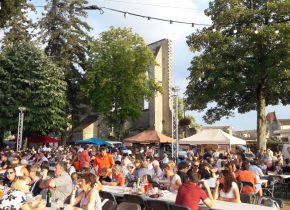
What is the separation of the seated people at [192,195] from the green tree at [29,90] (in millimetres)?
26589

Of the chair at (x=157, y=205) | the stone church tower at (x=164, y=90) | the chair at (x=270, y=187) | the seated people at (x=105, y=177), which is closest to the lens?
the chair at (x=157, y=205)

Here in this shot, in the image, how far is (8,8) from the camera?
20422 mm

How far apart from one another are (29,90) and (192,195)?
1097 inches

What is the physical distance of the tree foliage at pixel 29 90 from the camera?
32.0 meters

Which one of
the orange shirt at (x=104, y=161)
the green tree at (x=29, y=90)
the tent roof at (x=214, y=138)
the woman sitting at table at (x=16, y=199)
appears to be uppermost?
the green tree at (x=29, y=90)

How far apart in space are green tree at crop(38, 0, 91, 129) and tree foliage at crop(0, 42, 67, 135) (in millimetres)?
3500

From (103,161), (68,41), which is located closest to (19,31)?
(68,41)

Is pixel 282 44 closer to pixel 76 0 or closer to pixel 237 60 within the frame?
pixel 237 60

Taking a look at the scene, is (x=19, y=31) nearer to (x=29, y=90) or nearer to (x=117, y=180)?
(x=29, y=90)

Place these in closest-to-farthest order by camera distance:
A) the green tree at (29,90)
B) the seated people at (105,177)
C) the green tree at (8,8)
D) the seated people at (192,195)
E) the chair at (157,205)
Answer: the seated people at (192,195) → the chair at (157,205) → the seated people at (105,177) → the green tree at (8,8) → the green tree at (29,90)

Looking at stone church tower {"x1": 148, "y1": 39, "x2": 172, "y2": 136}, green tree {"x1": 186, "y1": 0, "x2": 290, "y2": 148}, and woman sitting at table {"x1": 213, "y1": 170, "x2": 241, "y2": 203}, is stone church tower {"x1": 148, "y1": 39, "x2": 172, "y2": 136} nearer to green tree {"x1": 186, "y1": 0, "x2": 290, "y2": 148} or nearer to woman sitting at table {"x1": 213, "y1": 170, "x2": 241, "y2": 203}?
green tree {"x1": 186, "y1": 0, "x2": 290, "y2": 148}

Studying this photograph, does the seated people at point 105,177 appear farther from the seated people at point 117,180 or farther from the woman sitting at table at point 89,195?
the woman sitting at table at point 89,195

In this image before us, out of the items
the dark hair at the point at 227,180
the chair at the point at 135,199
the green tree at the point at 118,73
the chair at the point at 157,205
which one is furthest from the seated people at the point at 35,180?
the green tree at the point at 118,73

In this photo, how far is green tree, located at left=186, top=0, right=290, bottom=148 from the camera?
78.6ft
